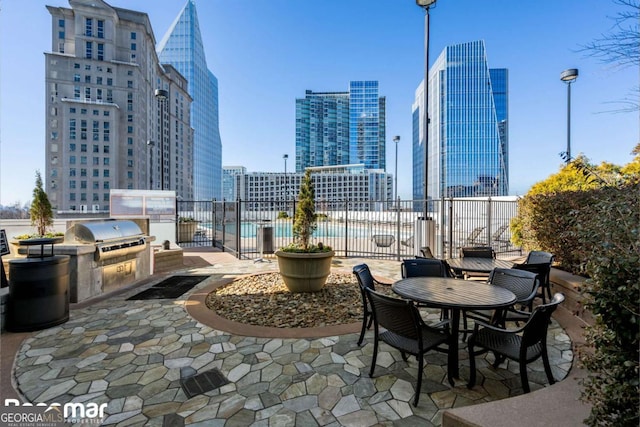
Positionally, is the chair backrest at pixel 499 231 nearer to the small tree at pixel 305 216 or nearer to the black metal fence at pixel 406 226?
the black metal fence at pixel 406 226

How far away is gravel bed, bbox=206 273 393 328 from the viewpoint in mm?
3908

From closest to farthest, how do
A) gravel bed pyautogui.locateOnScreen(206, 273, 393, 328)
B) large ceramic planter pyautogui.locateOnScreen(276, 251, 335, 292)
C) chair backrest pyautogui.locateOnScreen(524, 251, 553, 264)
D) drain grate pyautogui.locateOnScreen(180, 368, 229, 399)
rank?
1. drain grate pyautogui.locateOnScreen(180, 368, 229, 399)
2. gravel bed pyautogui.locateOnScreen(206, 273, 393, 328)
3. chair backrest pyautogui.locateOnScreen(524, 251, 553, 264)
4. large ceramic planter pyautogui.locateOnScreen(276, 251, 335, 292)

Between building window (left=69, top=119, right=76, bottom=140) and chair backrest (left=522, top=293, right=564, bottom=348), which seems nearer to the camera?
chair backrest (left=522, top=293, right=564, bottom=348)

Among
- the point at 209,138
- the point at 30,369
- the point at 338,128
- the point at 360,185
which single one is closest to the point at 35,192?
the point at 30,369

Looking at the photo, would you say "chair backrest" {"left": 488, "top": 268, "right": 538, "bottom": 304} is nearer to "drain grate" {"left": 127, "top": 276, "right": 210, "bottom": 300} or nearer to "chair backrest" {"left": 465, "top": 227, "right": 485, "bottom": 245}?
"drain grate" {"left": 127, "top": 276, "right": 210, "bottom": 300}

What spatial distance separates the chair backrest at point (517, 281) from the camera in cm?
333

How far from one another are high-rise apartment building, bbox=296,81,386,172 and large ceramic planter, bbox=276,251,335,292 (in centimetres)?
7694

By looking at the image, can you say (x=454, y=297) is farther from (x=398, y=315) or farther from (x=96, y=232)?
(x=96, y=232)

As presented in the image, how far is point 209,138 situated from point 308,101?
48.4 m

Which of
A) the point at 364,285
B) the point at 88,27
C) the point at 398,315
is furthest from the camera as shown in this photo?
the point at 88,27

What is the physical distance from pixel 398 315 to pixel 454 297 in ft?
2.47

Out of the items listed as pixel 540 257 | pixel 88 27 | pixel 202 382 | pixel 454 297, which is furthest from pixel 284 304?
pixel 88 27

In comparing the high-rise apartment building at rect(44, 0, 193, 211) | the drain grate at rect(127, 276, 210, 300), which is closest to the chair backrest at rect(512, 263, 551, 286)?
the drain grate at rect(127, 276, 210, 300)

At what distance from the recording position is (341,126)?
8644cm
